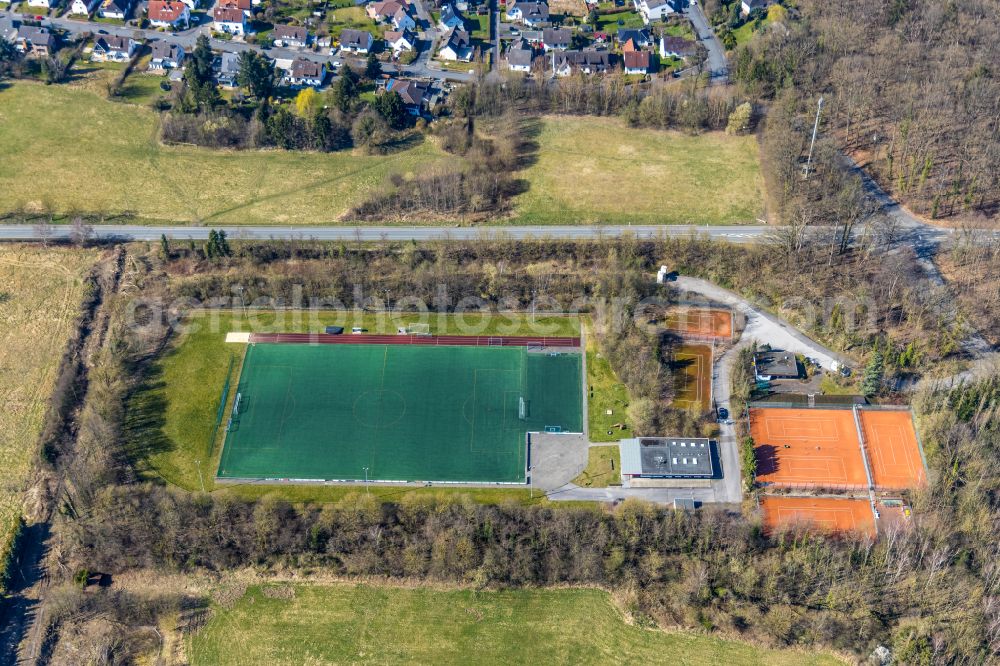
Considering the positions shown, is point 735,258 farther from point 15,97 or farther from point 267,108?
point 15,97

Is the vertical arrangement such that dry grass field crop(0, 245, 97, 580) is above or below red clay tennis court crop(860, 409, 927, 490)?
below

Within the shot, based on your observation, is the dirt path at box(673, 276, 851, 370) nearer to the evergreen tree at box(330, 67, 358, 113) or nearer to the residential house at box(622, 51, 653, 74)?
the residential house at box(622, 51, 653, 74)

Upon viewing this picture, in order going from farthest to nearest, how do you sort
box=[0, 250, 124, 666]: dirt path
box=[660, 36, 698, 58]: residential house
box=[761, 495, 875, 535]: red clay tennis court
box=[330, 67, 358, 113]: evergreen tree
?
box=[660, 36, 698, 58]: residential house < box=[330, 67, 358, 113]: evergreen tree < box=[761, 495, 875, 535]: red clay tennis court < box=[0, 250, 124, 666]: dirt path

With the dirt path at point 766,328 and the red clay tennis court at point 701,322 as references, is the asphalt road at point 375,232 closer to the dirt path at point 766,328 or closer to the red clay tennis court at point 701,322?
the dirt path at point 766,328

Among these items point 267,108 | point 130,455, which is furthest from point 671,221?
point 130,455

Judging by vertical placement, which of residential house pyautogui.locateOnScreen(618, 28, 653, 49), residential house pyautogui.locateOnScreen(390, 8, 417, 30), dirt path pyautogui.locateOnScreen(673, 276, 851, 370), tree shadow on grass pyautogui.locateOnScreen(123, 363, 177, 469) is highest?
residential house pyautogui.locateOnScreen(618, 28, 653, 49)

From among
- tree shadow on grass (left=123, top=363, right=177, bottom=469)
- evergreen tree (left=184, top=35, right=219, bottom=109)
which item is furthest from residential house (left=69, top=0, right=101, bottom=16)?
tree shadow on grass (left=123, top=363, right=177, bottom=469)

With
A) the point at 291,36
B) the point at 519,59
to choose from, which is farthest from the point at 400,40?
the point at 519,59
